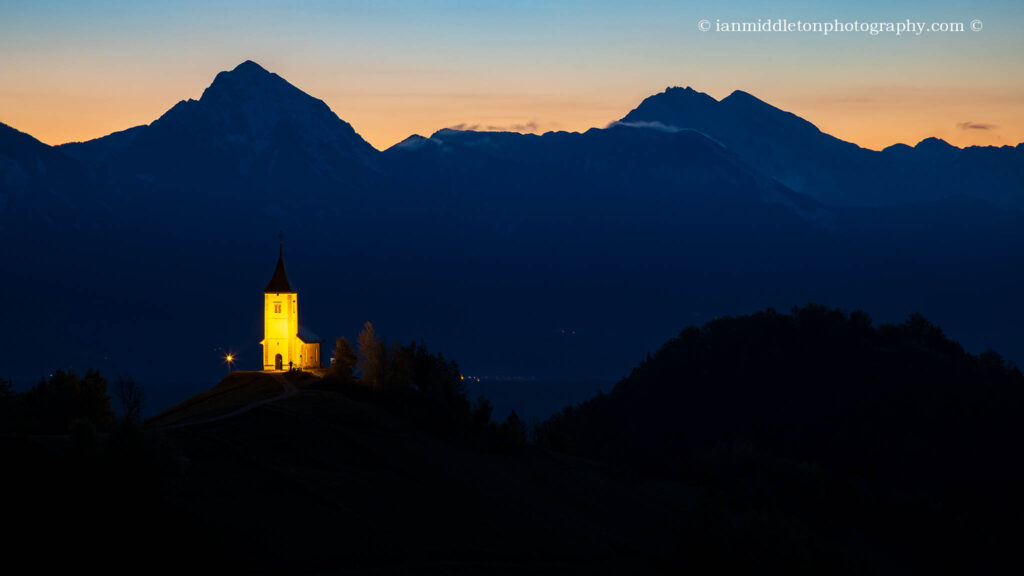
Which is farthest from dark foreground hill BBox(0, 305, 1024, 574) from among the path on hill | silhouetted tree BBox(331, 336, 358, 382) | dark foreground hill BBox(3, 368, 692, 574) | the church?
the church

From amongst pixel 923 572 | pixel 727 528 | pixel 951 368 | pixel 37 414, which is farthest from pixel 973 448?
pixel 37 414

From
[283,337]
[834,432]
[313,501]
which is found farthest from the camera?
[834,432]

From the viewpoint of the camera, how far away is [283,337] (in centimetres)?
10106

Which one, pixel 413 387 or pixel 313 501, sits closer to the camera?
pixel 313 501

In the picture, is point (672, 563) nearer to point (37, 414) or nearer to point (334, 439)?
point (334, 439)

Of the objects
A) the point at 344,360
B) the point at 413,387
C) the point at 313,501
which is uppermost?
the point at 344,360

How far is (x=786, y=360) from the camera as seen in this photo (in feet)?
581

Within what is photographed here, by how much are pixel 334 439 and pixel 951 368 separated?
371ft

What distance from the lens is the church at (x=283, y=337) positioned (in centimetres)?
10069

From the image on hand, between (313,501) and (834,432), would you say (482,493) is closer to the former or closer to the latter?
(313,501)

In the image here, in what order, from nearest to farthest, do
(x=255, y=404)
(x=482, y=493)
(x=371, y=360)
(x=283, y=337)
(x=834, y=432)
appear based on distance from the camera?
(x=482, y=493) < (x=255, y=404) < (x=371, y=360) < (x=283, y=337) < (x=834, y=432)

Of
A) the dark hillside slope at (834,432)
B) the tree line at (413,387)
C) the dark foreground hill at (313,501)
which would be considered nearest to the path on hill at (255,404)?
the dark foreground hill at (313,501)

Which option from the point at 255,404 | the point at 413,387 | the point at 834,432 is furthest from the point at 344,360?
the point at 834,432

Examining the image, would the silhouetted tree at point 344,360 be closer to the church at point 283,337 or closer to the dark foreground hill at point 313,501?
the dark foreground hill at point 313,501
